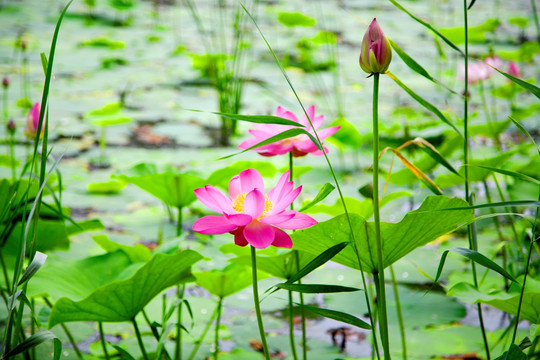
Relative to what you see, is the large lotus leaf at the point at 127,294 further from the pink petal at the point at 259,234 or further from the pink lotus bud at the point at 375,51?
the pink lotus bud at the point at 375,51

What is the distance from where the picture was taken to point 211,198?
638 mm

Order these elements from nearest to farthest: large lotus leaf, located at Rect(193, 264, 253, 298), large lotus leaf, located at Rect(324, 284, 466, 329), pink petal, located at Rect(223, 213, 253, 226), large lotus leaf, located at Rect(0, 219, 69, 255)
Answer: pink petal, located at Rect(223, 213, 253, 226), large lotus leaf, located at Rect(193, 264, 253, 298), large lotus leaf, located at Rect(0, 219, 69, 255), large lotus leaf, located at Rect(324, 284, 466, 329)

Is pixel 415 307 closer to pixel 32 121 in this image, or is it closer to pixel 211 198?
pixel 211 198

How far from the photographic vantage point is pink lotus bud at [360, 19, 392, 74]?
602 mm

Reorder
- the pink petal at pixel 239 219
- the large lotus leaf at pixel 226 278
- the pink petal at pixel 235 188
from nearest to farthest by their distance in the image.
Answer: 1. the pink petal at pixel 239 219
2. the pink petal at pixel 235 188
3. the large lotus leaf at pixel 226 278

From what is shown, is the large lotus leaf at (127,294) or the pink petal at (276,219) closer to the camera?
the pink petal at (276,219)

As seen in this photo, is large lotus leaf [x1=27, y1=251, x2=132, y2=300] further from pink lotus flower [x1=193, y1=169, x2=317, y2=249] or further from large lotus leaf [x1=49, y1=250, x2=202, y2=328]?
pink lotus flower [x1=193, y1=169, x2=317, y2=249]

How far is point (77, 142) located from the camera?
2090 mm

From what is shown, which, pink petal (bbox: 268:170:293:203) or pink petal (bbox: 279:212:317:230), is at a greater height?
pink petal (bbox: 268:170:293:203)

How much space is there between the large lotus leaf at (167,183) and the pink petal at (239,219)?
1.33 ft

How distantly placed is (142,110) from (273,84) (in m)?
0.69

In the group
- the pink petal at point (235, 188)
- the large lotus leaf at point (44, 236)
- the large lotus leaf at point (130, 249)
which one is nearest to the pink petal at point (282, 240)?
the pink petal at point (235, 188)

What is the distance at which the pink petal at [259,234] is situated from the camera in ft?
1.95

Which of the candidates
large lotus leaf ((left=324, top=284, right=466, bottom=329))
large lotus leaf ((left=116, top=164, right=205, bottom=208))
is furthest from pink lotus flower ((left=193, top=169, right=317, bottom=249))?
large lotus leaf ((left=324, top=284, right=466, bottom=329))
